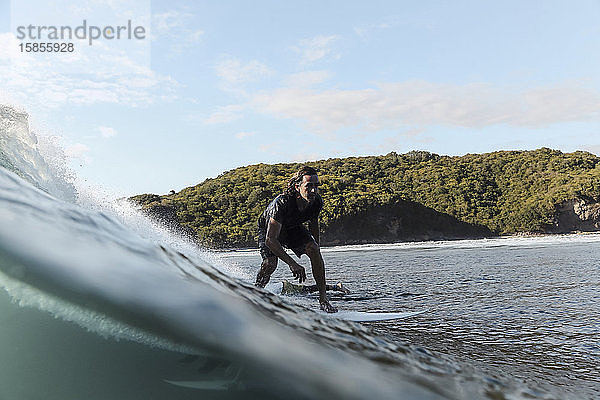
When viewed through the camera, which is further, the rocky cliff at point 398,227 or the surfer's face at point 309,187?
the rocky cliff at point 398,227

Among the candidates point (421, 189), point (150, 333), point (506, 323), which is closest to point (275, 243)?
point (506, 323)

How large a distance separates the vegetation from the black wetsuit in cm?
2951

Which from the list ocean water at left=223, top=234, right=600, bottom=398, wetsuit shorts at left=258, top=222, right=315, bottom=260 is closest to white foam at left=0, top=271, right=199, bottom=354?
ocean water at left=223, top=234, right=600, bottom=398

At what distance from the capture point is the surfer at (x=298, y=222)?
14.7 feet

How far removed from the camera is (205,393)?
76cm

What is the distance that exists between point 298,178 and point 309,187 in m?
0.15

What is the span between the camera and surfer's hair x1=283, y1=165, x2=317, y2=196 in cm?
445

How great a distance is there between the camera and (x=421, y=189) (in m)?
42.3

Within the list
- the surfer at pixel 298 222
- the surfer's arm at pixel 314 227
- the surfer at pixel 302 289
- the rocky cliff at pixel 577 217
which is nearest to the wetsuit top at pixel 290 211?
the surfer at pixel 298 222

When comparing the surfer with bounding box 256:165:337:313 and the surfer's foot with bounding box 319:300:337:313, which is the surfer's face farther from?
the surfer's foot with bounding box 319:300:337:313

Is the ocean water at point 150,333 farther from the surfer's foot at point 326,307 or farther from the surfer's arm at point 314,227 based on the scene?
the surfer's arm at point 314,227

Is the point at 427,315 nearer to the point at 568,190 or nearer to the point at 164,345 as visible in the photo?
the point at 164,345

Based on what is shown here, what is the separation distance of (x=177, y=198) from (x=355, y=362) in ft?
137

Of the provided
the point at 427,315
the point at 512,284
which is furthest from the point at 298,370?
the point at 512,284
